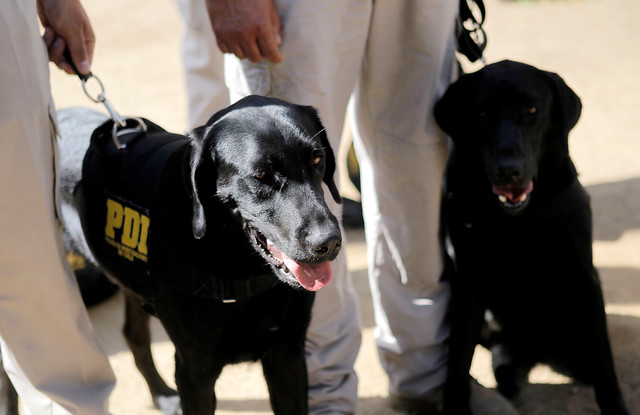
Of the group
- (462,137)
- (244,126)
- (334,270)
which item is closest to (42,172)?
(244,126)

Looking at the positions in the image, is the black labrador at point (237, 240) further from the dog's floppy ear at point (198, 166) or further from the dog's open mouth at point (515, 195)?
the dog's open mouth at point (515, 195)

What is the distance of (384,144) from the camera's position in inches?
101

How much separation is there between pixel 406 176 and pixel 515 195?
385 mm

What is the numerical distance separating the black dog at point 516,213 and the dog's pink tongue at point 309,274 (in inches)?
31.6

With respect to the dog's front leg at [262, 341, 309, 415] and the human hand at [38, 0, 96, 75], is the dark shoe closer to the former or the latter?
the dog's front leg at [262, 341, 309, 415]

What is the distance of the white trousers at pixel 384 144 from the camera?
2.20 meters

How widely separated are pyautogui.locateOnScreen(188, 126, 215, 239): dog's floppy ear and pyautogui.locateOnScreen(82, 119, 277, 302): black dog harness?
135mm

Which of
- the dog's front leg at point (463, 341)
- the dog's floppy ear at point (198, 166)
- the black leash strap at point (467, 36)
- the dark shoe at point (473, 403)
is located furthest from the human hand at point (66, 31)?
the dark shoe at point (473, 403)

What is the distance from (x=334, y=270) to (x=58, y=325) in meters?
0.89

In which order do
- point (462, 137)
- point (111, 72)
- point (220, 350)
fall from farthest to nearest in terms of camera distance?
point (111, 72), point (462, 137), point (220, 350)

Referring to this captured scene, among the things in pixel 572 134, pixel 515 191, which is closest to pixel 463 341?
pixel 515 191

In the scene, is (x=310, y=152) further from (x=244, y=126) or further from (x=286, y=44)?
(x=286, y=44)

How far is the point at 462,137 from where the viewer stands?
248 cm

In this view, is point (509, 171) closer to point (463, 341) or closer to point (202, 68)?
point (463, 341)
